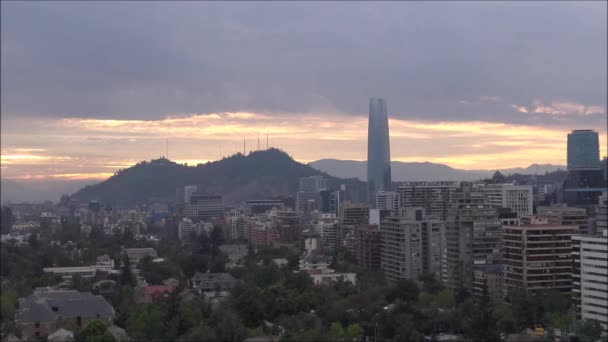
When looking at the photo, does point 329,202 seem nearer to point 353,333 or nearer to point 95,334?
point 353,333

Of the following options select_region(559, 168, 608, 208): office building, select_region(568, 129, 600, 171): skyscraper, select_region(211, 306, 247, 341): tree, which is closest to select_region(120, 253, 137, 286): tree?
select_region(211, 306, 247, 341): tree

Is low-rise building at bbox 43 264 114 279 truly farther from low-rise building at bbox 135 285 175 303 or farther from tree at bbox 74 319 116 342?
tree at bbox 74 319 116 342

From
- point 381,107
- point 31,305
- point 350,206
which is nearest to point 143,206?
point 381,107

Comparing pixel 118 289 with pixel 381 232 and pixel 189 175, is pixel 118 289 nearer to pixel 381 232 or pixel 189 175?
pixel 381 232

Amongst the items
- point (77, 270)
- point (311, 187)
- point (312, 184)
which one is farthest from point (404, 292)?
point (312, 184)

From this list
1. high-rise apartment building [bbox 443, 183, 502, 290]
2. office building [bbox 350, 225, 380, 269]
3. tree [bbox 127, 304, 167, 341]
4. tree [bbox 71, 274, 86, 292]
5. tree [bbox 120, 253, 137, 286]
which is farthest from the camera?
office building [bbox 350, 225, 380, 269]

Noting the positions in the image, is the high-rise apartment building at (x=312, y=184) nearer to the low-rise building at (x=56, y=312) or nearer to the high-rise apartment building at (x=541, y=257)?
the high-rise apartment building at (x=541, y=257)
